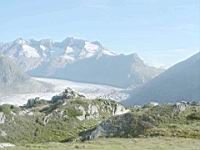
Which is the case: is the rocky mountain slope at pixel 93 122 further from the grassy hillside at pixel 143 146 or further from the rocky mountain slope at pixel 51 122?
the grassy hillside at pixel 143 146

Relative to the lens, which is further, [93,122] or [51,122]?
[93,122]

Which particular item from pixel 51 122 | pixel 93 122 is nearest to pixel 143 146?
pixel 51 122

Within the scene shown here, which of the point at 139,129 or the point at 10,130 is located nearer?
the point at 139,129

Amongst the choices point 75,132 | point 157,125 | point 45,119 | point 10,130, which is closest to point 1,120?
point 10,130

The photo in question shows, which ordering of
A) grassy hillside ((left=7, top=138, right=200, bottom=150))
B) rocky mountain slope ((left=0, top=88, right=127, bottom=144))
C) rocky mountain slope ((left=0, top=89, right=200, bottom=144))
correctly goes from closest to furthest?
grassy hillside ((left=7, top=138, right=200, bottom=150)) → rocky mountain slope ((left=0, top=89, right=200, bottom=144)) → rocky mountain slope ((left=0, top=88, right=127, bottom=144))

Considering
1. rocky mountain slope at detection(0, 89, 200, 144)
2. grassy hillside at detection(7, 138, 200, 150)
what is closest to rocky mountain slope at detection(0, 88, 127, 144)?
rocky mountain slope at detection(0, 89, 200, 144)

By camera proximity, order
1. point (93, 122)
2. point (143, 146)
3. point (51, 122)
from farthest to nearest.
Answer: point (93, 122), point (51, 122), point (143, 146)

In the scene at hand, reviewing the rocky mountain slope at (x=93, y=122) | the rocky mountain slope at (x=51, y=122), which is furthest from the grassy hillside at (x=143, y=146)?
the rocky mountain slope at (x=51, y=122)

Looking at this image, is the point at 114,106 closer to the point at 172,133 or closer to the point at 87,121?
the point at 87,121

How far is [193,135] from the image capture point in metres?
53.1

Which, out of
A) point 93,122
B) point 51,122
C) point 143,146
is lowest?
point 93,122

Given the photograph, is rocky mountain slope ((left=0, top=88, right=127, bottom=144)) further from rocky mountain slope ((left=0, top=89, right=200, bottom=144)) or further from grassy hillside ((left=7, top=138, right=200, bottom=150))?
grassy hillside ((left=7, top=138, right=200, bottom=150))

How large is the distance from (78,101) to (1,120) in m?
22.7

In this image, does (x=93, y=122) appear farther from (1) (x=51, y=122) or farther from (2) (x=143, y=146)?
(2) (x=143, y=146)
